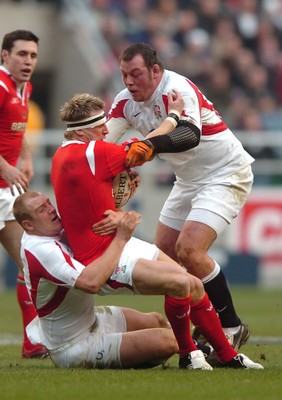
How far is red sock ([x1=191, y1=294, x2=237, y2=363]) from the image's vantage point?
27.5 ft

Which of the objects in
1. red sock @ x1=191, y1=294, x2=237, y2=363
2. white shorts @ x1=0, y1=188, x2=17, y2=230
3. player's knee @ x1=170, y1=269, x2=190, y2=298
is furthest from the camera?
white shorts @ x1=0, y1=188, x2=17, y2=230

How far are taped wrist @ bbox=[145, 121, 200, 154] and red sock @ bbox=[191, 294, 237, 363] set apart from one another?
1100 mm

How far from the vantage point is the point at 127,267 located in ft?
26.3

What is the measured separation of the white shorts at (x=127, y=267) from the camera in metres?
8.02

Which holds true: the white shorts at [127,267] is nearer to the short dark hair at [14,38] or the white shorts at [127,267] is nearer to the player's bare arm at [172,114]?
the player's bare arm at [172,114]

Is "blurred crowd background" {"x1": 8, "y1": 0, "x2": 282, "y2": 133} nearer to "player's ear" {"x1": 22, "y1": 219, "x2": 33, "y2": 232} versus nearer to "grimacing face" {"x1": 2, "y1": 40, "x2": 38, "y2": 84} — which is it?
"grimacing face" {"x1": 2, "y1": 40, "x2": 38, "y2": 84}

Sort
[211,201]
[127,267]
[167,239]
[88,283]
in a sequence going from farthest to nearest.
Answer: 1. [167,239]
2. [211,201]
3. [127,267]
4. [88,283]

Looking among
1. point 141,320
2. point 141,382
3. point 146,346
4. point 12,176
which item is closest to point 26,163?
point 12,176

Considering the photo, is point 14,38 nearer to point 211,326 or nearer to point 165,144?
point 165,144

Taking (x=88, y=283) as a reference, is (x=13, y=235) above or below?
below

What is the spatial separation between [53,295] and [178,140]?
4.69 ft

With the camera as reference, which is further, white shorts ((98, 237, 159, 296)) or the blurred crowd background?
the blurred crowd background

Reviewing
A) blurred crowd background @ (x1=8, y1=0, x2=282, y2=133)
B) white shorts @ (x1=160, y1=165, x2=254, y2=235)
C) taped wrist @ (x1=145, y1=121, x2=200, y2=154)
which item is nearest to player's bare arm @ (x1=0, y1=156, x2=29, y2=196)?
white shorts @ (x1=160, y1=165, x2=254, y2=235)

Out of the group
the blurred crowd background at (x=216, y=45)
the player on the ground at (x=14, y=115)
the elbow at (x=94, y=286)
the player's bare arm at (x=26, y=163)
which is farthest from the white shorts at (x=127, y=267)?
the blurred crowd background at (x=216, y=45)
